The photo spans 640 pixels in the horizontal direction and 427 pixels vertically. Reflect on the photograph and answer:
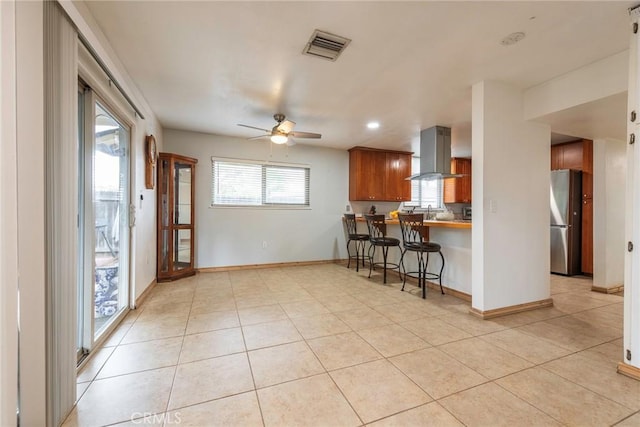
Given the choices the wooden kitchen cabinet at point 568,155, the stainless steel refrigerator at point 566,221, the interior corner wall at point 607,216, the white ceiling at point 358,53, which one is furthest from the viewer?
the wooden kitchen cabinet at point 568,155

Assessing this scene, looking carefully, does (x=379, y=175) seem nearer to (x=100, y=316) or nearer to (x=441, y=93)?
(x=441, y=93)

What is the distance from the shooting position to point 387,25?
6.35 ft

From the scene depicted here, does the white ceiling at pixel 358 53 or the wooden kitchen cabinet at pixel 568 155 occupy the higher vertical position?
the white ceiling at pixel 358 53

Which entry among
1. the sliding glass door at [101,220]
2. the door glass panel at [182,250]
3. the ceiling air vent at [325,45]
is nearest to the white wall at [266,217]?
the door glass panel at [182,250]

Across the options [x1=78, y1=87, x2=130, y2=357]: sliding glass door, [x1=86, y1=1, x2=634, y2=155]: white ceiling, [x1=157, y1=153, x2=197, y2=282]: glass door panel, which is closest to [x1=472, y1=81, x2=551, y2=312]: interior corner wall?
[x1=86, y1=1, x2=634, y2=155]: white ceiling

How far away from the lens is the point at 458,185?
6598 mm

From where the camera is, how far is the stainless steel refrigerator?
456 centimetres

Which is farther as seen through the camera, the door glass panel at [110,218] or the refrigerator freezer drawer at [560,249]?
the refrigerator freezer drawer at [560,249]

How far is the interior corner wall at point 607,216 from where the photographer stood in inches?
145

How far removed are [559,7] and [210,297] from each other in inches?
165

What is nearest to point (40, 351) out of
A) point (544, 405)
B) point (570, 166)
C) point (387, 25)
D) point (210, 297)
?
point (210, 297)

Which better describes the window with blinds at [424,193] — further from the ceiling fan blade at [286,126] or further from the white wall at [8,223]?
the white wall at [8,223]

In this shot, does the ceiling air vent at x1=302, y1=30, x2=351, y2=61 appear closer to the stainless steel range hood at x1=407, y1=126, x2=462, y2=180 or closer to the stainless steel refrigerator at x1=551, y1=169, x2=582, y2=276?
the stainless steel range hood at x1=407, y1=126, x2=462, y2=180

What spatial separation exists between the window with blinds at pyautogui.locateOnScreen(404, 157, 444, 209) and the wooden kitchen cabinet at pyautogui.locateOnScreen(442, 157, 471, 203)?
232mm
